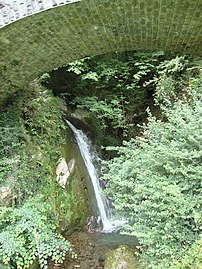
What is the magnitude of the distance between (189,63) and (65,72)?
2344 mm

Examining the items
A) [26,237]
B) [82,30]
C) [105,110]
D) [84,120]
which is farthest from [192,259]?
[84,120]

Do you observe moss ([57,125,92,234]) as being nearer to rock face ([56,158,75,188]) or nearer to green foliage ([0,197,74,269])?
rock face ([56,158,75,188])

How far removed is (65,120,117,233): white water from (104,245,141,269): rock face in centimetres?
122

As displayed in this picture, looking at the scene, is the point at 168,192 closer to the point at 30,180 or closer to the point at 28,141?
the point at 30,180

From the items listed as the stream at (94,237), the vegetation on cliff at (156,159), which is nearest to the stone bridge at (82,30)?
the vegetation on cliff at (156,159)

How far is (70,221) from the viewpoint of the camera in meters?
4.18

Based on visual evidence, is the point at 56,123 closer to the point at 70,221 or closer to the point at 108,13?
the point at 70,221

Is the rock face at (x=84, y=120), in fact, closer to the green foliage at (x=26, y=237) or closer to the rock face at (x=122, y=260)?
the green foliage at (x=26, y=237)

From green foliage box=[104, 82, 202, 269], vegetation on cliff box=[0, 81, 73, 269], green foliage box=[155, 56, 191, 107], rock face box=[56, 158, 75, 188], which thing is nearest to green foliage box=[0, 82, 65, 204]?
vegetation on cliff box=[0, 81, 73, 269]

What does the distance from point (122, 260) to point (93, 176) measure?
6.99 ft

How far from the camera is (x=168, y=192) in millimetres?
2650

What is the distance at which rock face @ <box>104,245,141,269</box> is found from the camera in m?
3.25

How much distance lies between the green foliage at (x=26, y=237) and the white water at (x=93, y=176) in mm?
1675

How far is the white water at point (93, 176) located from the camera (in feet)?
16.0
